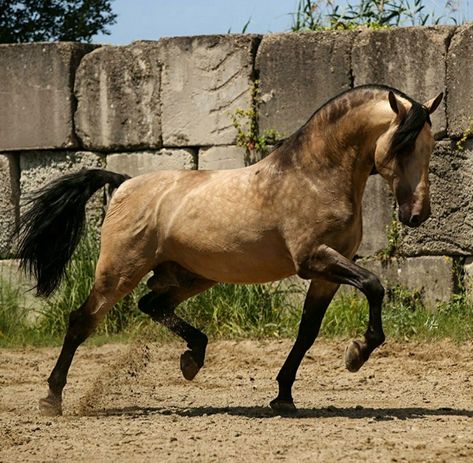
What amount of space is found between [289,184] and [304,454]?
1.90m

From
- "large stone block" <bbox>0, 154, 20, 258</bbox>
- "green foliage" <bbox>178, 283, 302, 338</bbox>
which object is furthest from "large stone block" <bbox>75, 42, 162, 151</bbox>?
"green foliage" <bbox>178, 283, 302, 338</bbox>

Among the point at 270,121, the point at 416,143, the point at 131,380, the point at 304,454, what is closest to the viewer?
the point at 304,454

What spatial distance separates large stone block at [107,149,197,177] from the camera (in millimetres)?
10719

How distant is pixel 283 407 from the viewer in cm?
733

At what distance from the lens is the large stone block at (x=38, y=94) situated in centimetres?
1103

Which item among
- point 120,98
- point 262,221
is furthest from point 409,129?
point 120,98

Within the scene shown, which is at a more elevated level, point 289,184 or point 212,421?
point 289,184

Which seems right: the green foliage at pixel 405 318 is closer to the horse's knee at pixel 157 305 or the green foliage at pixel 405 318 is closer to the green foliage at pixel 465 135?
the green foliage at pixel 465 135

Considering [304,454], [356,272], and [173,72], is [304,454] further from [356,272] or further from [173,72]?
[173,72]

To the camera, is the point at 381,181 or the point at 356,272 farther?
the point at 381,181

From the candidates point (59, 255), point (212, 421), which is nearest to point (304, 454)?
point (212, 421)

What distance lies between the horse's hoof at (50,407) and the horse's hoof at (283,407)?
135 cm

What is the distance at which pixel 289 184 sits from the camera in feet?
23.5

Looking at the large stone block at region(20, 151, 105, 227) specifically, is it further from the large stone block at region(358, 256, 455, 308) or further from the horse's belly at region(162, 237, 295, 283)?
the horse's belly at region(162, 237, 295, 283)
